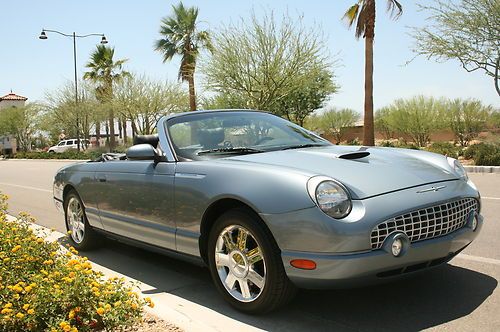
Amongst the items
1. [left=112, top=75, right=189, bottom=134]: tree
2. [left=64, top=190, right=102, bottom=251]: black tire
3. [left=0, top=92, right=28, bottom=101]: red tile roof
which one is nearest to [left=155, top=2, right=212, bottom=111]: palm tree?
[left=112, top=75, right=189, bottom=134]: tree

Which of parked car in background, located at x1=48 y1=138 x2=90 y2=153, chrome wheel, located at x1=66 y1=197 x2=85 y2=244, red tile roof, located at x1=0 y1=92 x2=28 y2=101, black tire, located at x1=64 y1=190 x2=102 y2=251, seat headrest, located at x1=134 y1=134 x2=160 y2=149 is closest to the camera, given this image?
seat headrest, located at x1=134 y1=134 x2=160 y2=149

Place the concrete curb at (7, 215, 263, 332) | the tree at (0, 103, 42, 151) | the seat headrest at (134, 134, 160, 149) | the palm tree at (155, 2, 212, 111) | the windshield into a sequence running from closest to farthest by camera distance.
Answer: the concrete curb at (7, 215, 263, 332)
the windshield
the seat headrest at (134, 134, 160, 149)
the palm tree at (155, 2, 212, 111)
the tree at (0, 103, 42, 151)

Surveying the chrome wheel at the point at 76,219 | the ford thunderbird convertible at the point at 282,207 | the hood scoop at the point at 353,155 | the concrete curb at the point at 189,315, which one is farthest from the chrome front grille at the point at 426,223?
the chrome wheel at the point at 76,219

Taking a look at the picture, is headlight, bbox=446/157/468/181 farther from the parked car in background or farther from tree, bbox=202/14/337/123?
the parked car in background

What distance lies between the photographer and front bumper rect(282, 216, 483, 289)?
3.21 meters

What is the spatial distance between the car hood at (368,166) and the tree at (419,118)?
106ft

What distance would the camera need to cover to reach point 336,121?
155 feet

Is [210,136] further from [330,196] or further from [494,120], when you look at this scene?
[494,120]

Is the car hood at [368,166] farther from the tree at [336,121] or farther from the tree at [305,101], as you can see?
the tree at [336,121]

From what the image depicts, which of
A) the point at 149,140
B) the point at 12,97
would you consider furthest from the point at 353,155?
the point at 12,97

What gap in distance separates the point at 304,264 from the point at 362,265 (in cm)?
35

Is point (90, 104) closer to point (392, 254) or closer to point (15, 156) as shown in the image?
point (15, 156)

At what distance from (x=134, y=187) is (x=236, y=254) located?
1411 millimetres

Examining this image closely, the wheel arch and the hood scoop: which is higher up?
the hood scoop
